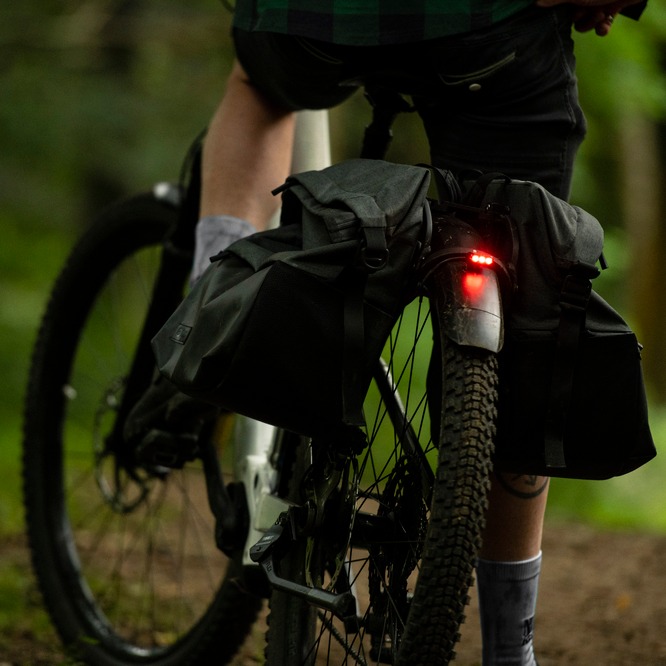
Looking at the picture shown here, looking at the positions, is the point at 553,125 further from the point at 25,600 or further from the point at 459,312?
the point at 25,600

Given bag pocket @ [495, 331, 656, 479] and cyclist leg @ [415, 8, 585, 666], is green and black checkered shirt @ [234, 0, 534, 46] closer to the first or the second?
cyclist leg @ [415, 8, 585, 666]

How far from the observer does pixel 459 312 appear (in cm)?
150

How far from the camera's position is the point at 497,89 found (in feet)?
5.98

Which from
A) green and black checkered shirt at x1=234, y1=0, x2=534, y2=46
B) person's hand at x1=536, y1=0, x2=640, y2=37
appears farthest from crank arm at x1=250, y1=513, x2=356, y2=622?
person's hand at x1=536, y1=0, x2=640, y2=37

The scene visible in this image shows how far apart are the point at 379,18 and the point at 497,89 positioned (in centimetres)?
22

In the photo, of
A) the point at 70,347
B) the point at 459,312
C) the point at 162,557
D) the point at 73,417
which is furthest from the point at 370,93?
the point at 73,417

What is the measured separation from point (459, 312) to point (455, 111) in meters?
0.51

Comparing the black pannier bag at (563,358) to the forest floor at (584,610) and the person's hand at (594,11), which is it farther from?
the forest floor at (584,610)

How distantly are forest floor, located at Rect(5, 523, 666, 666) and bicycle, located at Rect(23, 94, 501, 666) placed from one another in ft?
0.52

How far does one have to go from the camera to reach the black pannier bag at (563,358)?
153 cm

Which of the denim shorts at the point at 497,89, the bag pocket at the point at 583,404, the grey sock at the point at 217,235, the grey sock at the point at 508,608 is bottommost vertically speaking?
the grey sock at the point at 508,608

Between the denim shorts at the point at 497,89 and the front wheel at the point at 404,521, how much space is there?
29 centimetres

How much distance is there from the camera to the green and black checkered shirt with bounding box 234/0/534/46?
179 centimetres

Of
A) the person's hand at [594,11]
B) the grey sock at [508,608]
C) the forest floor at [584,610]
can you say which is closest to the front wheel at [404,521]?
the grey sock at [508,608]
